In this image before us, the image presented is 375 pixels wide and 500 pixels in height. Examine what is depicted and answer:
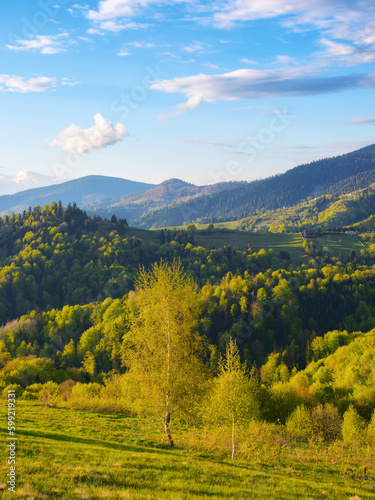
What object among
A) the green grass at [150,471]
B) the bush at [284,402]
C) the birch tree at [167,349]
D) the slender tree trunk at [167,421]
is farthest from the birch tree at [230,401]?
the bush at [284,402]

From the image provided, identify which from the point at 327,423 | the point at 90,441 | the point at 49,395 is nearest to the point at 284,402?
the point at 327,423

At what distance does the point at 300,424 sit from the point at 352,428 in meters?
7.64

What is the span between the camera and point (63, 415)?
4347cm

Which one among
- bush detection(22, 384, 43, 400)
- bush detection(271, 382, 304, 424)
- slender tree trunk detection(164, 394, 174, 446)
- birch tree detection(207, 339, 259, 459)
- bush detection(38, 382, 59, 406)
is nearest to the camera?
slender tree trunk detection(164, 394, 174, 446)

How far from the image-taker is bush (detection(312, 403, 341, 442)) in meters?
60.7

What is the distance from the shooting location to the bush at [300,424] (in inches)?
2265

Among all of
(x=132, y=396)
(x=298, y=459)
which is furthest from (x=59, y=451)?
(x=298, y=459)

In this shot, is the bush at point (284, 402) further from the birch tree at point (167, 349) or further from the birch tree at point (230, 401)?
the birch tree at point (167, 349)

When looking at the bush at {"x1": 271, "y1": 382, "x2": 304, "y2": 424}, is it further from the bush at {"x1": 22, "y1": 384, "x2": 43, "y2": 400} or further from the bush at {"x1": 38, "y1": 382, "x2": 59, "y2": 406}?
the bush at {"x1": 22, "y1": 384, "x2": 43, "y2": 400}

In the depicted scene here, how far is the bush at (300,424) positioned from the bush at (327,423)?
42.5 inches

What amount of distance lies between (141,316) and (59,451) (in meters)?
11.4

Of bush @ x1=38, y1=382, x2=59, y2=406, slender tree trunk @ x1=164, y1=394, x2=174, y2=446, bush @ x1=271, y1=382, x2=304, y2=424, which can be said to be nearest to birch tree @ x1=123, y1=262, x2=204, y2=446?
slender tree trunk @ x1=164, y1=394, x2=174, y2=446

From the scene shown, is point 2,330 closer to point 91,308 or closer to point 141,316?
point 91,308

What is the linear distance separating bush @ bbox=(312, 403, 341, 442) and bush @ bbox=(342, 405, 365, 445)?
1.62m
